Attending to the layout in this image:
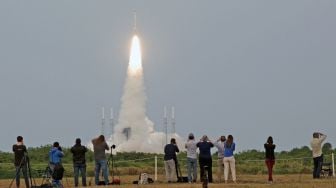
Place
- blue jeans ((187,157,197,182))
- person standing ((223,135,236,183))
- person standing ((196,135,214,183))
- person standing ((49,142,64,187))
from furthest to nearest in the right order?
blue jeans ((187,157,197,182)) < person standing ((196,135,214,183)) < person standing ((223,135,236,183)) < person standing ((49,142,64,187))

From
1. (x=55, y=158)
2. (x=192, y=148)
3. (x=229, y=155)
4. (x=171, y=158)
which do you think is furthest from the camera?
(x=171, y=158)

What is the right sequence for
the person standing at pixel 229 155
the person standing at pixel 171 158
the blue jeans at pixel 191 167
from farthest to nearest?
1. the person standing at pixel 171 158
2. the blue jeans at pixel 191 167
3. the person standing at pixel 229 155

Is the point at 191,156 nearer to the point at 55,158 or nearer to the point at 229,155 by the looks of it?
the point at 229,155

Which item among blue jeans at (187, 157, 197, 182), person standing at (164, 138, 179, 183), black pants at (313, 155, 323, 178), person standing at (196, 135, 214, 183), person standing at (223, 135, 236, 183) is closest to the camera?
person standing at (223, 135, 236, 183)

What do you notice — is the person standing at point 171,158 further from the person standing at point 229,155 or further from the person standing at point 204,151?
the person standing at point 229,155

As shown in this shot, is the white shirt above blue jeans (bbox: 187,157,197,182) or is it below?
above

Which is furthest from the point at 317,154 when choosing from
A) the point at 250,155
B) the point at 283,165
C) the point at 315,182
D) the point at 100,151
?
the point at 250,155

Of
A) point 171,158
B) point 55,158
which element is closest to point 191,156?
point 171,158

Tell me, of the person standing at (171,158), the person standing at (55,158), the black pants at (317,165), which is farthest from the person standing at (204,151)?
the person standing at (55,158)

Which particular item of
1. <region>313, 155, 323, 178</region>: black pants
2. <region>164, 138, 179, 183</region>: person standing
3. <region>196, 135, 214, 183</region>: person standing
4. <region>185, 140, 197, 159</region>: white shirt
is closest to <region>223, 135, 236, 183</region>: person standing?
<region>196, 135, 214, 183</region>: person standing

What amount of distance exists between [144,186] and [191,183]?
2.27 meters

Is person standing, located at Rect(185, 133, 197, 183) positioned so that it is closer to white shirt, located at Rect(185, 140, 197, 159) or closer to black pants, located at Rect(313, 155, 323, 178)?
white shirt, located at Rect(185, 140, 197, 159)

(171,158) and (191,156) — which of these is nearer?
(191,156)

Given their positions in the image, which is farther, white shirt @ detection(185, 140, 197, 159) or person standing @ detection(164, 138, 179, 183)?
person standing @ detection(164, 138, 179, 183)
